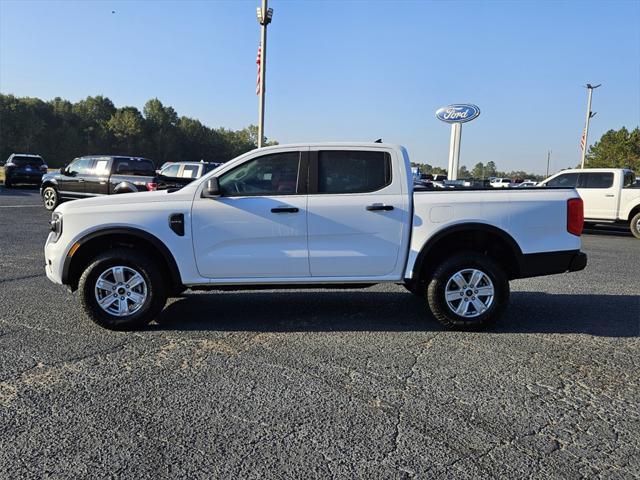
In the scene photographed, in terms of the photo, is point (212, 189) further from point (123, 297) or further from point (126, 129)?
point (126, 129)

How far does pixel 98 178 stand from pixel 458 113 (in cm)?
2527

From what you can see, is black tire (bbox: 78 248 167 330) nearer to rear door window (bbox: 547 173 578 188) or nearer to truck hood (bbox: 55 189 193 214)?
truck hood (bbox: 55 189 193 214)

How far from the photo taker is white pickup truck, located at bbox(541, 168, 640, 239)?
13.8 m

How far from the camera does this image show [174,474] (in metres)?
2.61

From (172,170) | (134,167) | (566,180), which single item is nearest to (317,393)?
(566,180)

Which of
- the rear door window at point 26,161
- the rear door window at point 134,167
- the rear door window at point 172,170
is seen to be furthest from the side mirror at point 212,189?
the rear door window at point 26,161

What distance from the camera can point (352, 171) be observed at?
5180 millimetres

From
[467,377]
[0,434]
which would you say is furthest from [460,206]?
[0,434]

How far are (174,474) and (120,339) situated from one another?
7.91 feet

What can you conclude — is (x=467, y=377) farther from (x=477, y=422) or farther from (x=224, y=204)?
(x=224, y=204)

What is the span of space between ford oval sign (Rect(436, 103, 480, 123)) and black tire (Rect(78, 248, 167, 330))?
3189 cm

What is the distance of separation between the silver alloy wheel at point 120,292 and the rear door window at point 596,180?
1370 cm

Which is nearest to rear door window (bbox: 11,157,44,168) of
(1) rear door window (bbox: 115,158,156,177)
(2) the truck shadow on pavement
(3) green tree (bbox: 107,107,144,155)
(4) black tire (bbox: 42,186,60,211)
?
(4) black tire (bbox: 42,186,60,211)

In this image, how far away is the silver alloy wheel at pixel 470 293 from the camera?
5.05 metres
